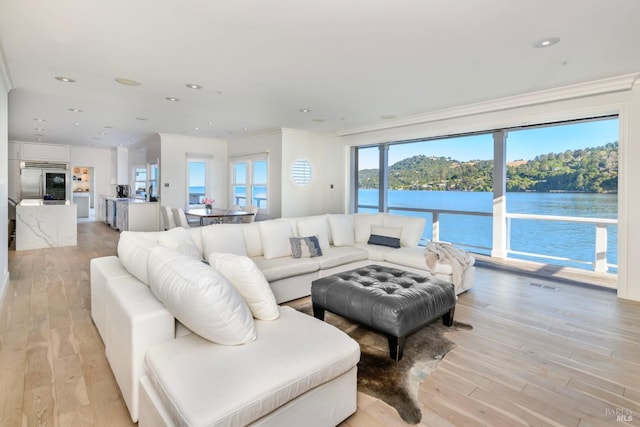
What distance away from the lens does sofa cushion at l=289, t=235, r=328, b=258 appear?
160 inches

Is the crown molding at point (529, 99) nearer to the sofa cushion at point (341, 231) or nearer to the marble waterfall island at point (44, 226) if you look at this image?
the sofa cushion at point (341, 231)

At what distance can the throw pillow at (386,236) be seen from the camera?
4746 mm

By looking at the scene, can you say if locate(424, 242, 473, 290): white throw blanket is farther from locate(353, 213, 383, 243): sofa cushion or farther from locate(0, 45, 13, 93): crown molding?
locate(0, 45, 13, 93): crown molding

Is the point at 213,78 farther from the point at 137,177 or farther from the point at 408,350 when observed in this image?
the point at 137,177

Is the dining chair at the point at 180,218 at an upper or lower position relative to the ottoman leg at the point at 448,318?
upper

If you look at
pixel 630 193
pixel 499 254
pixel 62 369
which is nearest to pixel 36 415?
pixel 62 369

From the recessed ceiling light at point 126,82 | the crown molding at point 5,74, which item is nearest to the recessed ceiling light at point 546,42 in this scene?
the recessed ceiling light at point 126,82

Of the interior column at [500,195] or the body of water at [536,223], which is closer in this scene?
the body of water at [536,223]

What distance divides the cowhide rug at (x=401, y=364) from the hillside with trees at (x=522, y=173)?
409 cm

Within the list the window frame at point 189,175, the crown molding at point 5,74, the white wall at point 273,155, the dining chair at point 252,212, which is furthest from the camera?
the window frame at point 189,175

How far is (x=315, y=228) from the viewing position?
178 inches

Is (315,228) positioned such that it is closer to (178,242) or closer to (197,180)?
(178,242)

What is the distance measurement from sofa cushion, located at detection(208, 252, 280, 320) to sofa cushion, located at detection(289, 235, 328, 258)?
200 cm

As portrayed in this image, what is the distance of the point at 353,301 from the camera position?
2.74m
